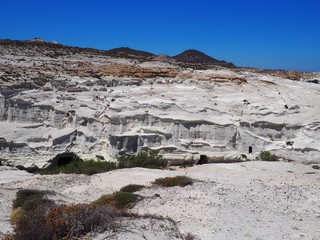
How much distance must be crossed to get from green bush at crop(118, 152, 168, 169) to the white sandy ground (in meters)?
1.65

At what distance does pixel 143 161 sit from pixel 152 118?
2761mm

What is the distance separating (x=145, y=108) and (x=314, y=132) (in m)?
9.20

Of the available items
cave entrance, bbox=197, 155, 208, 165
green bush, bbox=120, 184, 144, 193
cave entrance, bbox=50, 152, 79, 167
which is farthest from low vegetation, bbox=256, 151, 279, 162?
cave entrance, bbox=50, 152, 79, 167

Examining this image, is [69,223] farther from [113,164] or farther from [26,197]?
[113,164]

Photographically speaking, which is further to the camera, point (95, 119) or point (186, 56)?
point (186, 56)

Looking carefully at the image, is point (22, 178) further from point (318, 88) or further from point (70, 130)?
point (318, 88)

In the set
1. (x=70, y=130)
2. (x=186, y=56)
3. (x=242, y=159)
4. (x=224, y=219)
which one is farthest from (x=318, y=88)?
(x=186, y=56)

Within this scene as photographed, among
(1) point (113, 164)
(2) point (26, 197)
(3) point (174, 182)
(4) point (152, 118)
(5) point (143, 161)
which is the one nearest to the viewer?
(2) point (26, 197)

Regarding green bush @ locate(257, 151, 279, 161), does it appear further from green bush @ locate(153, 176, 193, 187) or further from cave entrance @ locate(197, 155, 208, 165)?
green bush @ locate(153, 176, 193, 187)

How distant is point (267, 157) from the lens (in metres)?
20.5

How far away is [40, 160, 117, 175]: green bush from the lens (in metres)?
19.0

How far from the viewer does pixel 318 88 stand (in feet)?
88.6

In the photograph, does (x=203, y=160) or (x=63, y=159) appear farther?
(x=63, y=159)

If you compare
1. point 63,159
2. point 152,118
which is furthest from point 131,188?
point 63,159
